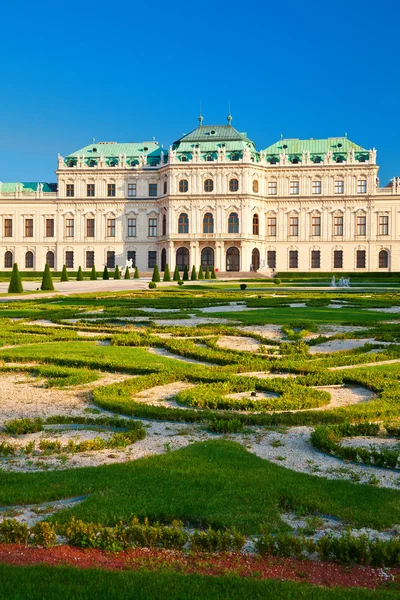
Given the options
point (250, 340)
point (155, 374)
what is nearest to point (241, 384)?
point (155, 374)

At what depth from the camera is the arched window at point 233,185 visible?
67000 millimetres

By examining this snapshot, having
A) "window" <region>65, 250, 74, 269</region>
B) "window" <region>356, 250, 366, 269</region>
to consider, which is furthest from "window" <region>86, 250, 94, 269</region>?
"window" <region>356, 250, 366, 269</region>

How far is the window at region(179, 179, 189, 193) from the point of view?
67.5 meters

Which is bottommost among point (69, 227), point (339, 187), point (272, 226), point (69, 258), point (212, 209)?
point (69, 258)

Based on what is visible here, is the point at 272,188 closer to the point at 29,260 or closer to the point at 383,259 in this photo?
the point at 383,259

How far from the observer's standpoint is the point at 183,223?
2675 inches

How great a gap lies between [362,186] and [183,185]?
20.5 m

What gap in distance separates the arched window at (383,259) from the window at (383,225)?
7.20 feet

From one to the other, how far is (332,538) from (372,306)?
17.9 m

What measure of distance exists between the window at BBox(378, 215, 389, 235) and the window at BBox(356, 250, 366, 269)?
3075 millimetres

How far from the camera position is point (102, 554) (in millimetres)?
3504

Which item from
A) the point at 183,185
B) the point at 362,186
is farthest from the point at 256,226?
the point at 362,186

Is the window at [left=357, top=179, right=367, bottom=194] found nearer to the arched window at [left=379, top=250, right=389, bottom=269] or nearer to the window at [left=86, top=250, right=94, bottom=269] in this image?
the arched window at [left=379, top=250, right=389, bottom=269]

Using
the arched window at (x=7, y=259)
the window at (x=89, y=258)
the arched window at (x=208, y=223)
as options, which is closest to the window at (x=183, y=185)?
the arched window at (x=208, y=223)
